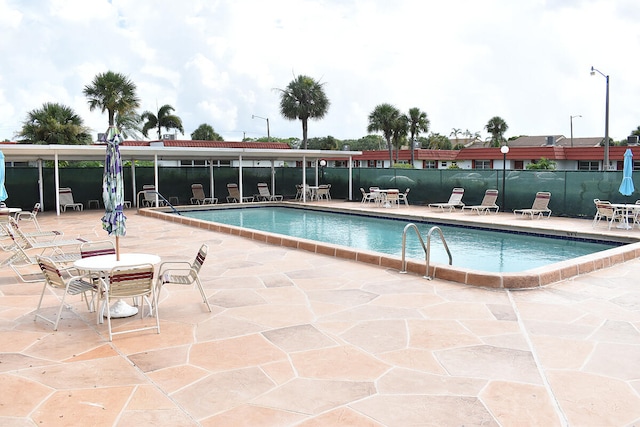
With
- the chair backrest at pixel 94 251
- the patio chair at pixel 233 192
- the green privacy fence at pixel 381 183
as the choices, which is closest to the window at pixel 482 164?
the green privacy fence at pixel 381 183

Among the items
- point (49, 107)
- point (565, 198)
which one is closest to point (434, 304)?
point (565, 198)

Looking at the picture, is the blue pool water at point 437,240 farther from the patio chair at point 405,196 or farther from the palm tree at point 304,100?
the palm tree at point 304,100

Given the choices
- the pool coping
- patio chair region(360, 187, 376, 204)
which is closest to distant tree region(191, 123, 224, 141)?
patio chair region(360, 187, 376, 204)

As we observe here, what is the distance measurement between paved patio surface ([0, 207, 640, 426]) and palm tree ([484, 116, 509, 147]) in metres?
60.6

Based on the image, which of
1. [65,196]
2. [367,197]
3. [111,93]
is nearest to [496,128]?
[111,93]

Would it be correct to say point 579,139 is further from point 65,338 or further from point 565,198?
point 65,338

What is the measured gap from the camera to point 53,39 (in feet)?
46.9

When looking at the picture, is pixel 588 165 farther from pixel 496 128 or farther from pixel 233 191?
pixel 496 128

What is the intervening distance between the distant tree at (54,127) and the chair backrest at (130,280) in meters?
25.5

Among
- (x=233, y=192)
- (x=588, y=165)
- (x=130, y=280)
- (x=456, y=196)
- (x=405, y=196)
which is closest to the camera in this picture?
(x=130, y=280)

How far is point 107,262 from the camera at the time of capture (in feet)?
16.7

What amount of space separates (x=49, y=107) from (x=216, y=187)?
12144mm

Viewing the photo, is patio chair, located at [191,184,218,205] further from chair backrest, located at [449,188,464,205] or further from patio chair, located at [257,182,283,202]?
chair backrest, located at [449,188,464,205]

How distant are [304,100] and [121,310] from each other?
36.3 metres
